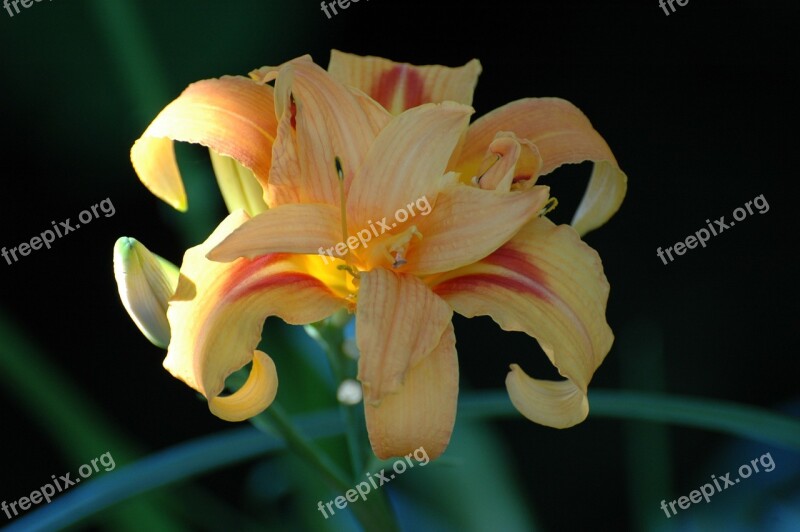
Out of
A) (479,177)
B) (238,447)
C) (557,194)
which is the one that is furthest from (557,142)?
(557,194)

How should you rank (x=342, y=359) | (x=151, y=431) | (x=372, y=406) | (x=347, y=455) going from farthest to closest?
1. (x=151, y=431)
2. (x=347, y=455)
3. (x=342, y=359)
4. (x=372, y=406)

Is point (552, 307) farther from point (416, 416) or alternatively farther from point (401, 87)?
point (401, 87)

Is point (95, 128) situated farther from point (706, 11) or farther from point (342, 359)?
point (706, 11)

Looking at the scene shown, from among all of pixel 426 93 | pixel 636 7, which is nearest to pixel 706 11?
pixel 636 7

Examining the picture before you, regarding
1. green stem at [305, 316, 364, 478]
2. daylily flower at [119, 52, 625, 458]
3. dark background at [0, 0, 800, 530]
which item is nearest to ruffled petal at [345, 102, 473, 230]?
daylily flower at [119, 52, 625, 458]

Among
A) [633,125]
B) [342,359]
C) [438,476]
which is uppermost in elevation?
[342,359]

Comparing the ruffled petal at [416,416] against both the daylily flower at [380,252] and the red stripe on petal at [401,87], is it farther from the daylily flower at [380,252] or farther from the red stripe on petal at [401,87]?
the red stripe on petal at [401,87]

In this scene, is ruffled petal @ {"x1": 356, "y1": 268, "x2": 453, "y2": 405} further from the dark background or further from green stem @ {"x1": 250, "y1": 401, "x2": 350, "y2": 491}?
the dark background
